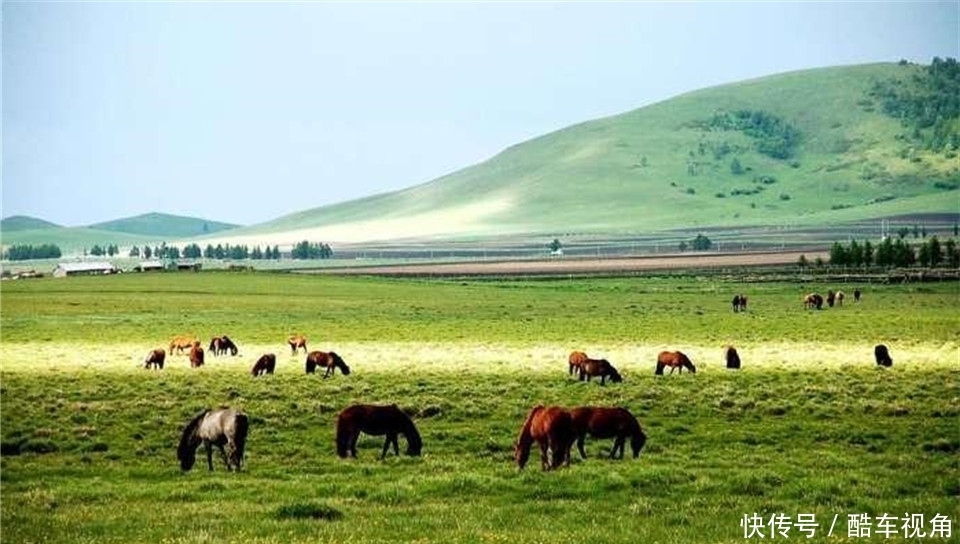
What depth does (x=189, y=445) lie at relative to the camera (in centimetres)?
2180

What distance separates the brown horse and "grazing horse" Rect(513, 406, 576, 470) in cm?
48

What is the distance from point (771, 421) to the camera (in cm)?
2891

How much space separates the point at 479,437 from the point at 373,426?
404 cm

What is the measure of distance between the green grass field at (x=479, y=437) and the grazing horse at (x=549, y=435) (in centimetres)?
53

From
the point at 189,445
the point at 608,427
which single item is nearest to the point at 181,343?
the point at 189,445

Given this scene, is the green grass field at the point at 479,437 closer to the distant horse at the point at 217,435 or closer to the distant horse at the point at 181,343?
the distant horse at the point at 217,435

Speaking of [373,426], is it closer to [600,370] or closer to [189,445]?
[189,445]

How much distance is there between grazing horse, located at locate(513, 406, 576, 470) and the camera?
67.9 feet

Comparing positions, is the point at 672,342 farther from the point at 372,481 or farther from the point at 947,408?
the point at 372,481

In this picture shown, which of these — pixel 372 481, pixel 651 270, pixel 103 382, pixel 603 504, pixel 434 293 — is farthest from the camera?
pixel 651 270

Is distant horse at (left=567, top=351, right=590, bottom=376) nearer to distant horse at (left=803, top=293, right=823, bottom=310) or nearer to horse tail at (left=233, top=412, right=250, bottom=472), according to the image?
horse tail at (left=233, top=412, right=250, bottom=472)

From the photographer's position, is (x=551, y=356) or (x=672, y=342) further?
(x=672, y=342)

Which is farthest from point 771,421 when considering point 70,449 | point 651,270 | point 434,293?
point 651,270

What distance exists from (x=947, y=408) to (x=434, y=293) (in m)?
96.3
